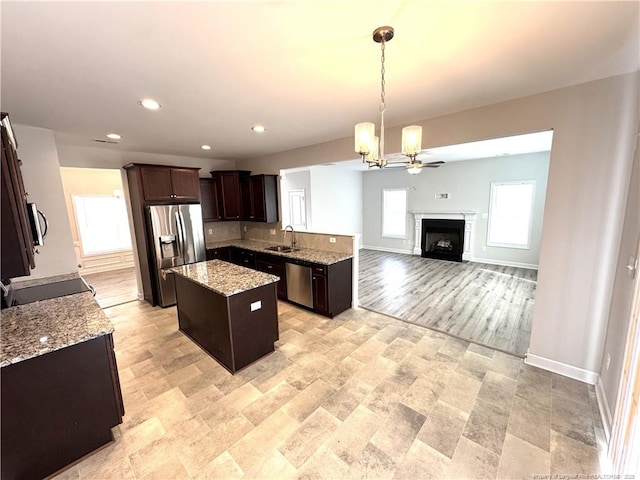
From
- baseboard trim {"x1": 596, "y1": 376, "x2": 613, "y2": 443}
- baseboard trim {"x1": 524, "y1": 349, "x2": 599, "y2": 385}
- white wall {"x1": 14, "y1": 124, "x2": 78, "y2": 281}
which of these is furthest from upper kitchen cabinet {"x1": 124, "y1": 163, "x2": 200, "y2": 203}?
baseboard trim {"x1": 596, "y1": 376, "x2": 613, "y2": 443}

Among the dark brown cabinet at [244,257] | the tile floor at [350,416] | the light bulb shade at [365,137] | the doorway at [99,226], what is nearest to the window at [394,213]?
the dark brown cabinet at [244,257]

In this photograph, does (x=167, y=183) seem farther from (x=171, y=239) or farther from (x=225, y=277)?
(x=225, y=277)

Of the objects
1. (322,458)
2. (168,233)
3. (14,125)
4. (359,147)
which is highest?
(14,125)

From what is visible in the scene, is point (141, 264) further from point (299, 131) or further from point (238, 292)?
point (299, 131)

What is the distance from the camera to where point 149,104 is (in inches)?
93.9

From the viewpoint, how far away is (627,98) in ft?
6.39

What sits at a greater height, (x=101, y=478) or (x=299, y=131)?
(x=299, y=131)

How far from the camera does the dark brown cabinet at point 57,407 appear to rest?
1452mm

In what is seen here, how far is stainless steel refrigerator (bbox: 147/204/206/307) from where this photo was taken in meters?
4.02

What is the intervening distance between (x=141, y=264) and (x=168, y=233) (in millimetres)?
936

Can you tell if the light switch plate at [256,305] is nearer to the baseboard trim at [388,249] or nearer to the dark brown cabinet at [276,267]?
the dark brown cabinet at [276,267]

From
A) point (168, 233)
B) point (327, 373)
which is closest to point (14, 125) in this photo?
point (168, 233)

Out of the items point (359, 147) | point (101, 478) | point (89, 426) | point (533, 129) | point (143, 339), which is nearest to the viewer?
point (101, 478)

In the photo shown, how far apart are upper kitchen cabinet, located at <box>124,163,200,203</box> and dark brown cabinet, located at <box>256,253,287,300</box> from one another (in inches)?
61.6
